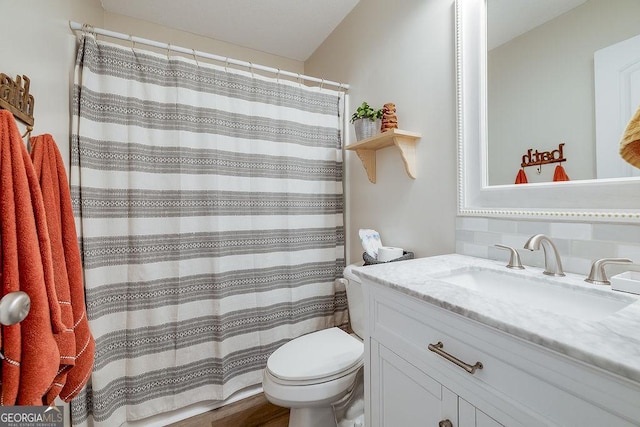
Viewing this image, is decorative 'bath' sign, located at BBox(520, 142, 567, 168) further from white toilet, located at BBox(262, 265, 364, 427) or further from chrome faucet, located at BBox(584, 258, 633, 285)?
white toilet, located at BBox(262, 265, 364, 427)

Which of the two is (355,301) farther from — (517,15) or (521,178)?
(517,15)

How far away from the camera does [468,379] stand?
2.04 feet

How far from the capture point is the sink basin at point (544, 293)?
685 mm

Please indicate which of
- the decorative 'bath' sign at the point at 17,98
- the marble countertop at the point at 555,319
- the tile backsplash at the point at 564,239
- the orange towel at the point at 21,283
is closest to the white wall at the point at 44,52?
the decorative 'bath' sign at the point at 17,98

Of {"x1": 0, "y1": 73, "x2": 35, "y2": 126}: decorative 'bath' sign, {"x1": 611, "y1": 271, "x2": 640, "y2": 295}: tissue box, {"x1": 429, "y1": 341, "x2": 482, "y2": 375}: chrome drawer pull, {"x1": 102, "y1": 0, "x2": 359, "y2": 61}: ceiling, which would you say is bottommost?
{"x1": 429, "y1": 341, "x2": 482, "y2": 375}: chrome drawer pull

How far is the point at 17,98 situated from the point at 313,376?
1.32 meters

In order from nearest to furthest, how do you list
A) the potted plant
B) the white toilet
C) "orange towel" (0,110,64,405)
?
"orange towel" (0,110,64,405)
the white toilet
the potted plant

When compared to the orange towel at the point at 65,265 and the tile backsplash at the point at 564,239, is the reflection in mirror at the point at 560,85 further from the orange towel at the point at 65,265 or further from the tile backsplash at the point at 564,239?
the orange towel at the point at 65,265

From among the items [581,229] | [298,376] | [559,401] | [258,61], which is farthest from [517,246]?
[258,61]

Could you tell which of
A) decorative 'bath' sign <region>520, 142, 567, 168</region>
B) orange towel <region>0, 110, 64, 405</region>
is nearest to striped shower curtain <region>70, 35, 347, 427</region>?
orange towel <region>0, 110, 64, 405</region>

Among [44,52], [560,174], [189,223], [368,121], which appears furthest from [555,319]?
[44,52]

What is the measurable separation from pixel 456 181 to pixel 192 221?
1.31 meters

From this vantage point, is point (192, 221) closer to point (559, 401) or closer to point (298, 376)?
point (298, 376)

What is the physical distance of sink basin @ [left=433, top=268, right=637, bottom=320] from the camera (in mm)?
685
